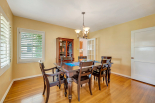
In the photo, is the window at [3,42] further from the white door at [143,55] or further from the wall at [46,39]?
the white door at [143,55]

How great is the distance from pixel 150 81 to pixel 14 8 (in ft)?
18.0

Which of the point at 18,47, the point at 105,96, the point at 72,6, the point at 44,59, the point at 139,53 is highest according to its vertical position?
the point at 72,6

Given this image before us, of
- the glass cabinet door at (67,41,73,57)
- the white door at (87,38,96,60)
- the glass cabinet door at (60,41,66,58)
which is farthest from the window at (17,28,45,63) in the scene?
the white door at (87,38,96,60)

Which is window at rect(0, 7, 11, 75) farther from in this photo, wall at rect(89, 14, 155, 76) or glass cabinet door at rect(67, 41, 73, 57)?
wall at rect(89, 14, 155, 76)

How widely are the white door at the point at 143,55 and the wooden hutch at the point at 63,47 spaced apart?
294cm

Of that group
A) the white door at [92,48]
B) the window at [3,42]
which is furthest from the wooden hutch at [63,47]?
the window at [3,42]

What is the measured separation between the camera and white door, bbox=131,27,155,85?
2.64 metres

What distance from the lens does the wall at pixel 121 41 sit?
9.78 ft

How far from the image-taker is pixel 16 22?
2.87 metres

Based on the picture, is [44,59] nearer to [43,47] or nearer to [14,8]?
[43,47]

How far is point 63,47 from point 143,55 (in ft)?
11.6

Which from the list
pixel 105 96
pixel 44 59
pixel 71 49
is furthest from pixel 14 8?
pixel 105 96

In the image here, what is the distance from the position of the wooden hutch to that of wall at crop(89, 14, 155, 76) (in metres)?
2.00

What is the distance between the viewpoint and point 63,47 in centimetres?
376
